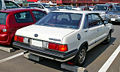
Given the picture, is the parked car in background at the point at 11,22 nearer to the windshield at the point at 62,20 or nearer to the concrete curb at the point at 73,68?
the windshield at the point at 62,20

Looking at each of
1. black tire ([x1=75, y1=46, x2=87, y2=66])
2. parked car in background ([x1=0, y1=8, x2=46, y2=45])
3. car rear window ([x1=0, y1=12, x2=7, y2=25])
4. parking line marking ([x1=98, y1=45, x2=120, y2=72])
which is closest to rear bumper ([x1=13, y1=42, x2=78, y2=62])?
black tire ([x1=75, y1=46, x2=87, y2=66])

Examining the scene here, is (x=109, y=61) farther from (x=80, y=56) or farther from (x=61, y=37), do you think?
(x=61, y=37)

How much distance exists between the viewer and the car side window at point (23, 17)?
493cm

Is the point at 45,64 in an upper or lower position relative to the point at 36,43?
lower

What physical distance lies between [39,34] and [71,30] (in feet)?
2.57

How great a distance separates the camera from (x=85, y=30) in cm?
375

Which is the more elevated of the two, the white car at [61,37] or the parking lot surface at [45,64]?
the white car at [61,37]

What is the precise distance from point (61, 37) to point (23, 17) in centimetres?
263

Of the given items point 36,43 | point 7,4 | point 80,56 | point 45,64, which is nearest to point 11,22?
point 36,43

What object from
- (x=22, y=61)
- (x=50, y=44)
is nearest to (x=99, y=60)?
(x=50, y=44)


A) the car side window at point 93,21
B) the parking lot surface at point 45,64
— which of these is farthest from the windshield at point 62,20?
the parking lot surface at point 45,64

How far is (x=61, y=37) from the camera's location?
3066 millimetres

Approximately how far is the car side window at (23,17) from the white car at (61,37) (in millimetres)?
1124

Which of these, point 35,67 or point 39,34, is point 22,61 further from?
point 39,34
